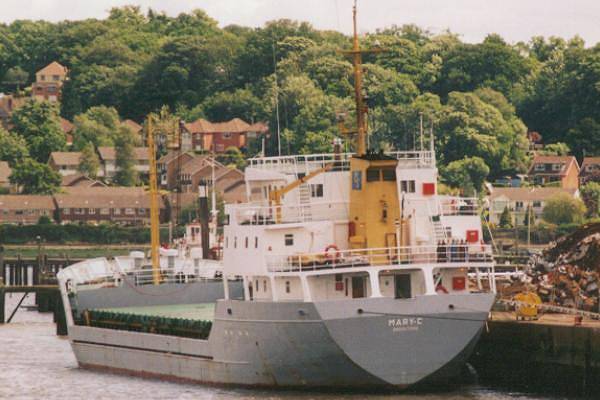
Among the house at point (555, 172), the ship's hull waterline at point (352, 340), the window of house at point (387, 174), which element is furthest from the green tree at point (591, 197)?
the ship's hull waterline at point (352, 340)

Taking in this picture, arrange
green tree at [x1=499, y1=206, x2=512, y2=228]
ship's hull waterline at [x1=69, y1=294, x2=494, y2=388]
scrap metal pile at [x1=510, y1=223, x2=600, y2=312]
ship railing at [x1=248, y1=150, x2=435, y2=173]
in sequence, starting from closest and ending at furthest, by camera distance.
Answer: ship's hull waterline at [x1=69, y1=294, x2=494, y2=388], ship railing at [x1=248, y1=150, x2=435, y2=173], scrap metal pile at [x1=510, y1=223, x2=600, y2=312], green tree at [x1=499, y1=206, x2=512, y2=228]

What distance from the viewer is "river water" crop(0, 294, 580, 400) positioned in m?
69.7

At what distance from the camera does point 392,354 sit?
68375 millimetres

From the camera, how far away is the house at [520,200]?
178212 millimetres

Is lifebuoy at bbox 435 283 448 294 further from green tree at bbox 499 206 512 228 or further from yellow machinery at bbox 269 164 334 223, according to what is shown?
green tree at bbox 499 206 512 228

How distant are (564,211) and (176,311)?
307 ft

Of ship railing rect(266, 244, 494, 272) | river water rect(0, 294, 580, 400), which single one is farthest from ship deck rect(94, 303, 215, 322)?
ship railing rect(266, 244, 494, 272)

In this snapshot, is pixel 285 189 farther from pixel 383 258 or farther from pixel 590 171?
pixel 590 171

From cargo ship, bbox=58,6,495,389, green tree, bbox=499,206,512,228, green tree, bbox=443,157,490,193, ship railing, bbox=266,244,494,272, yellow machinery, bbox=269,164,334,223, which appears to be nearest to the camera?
cargo ship, bbox=58,6,495,389

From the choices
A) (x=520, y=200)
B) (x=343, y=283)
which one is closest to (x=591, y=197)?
(x=520, y=200)

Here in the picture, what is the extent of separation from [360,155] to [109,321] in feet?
51.7

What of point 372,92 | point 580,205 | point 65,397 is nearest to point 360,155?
point 65,397

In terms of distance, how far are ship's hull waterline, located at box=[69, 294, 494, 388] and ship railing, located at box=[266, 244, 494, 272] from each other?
1.37m

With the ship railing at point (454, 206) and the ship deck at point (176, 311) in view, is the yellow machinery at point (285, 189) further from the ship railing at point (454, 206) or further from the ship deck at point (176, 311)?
the ship deck at point (176, 311)
